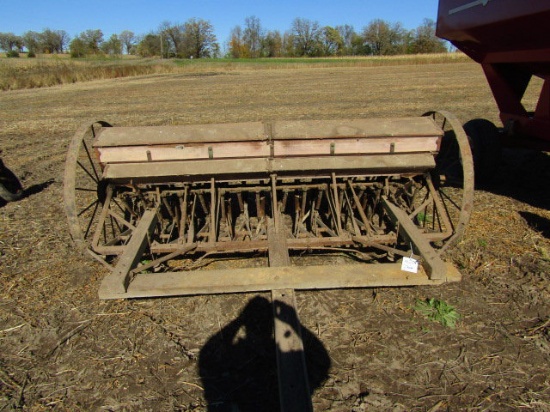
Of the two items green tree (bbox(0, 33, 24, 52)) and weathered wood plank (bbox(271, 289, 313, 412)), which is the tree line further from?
weathered wood plank (bbox(271, 289, 313, 412))

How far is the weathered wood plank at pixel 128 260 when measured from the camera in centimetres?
254

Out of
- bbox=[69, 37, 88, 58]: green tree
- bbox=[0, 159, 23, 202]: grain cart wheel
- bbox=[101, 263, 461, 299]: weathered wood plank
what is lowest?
bbox=[0, 159, 23, 202]: grain cart wheel

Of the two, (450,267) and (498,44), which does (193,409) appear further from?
(498,44)

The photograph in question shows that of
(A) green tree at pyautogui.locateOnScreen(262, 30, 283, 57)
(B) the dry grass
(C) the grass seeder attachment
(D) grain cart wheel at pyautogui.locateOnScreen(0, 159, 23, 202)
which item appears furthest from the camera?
(A) green tree at pyautogui.locateOnScreen(262, 30, 283, 57)

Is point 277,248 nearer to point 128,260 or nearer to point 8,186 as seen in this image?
point 128,260

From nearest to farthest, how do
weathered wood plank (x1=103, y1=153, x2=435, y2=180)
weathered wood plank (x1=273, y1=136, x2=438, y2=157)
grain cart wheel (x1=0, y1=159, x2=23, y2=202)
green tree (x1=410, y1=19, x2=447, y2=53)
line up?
1. weathered wood plank (x1=103, y1=153, x2=435, y2=180)
2. weathered wood plank (x1=273, y1=136, x2=438, y2=157)
3. grain cart wheel (x1=0, y1=159, x2=23, y2=202)
4. green tree (x1=410, y1=19, x2=447, y2=53)

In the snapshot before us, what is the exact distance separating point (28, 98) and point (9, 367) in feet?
67.4

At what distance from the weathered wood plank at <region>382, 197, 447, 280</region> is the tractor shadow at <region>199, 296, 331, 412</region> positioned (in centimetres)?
97

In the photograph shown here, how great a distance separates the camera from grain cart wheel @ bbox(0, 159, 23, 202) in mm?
5590

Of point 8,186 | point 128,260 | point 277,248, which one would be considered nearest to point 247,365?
point 277,248

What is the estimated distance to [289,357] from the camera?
212 centimetres

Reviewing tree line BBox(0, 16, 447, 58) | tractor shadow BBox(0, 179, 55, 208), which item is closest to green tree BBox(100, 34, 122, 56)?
tree line BBox(0, 16, 447, 58)

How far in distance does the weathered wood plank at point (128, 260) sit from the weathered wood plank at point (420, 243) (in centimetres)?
213

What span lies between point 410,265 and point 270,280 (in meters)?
0.99
